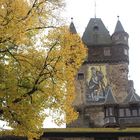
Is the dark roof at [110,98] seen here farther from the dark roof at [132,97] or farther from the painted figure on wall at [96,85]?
the painted figure on wall at [96,85]

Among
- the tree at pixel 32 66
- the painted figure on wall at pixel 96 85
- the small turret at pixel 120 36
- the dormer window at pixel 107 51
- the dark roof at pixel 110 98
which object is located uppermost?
the small turret at pixel 120 36

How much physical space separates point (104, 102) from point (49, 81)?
153ft

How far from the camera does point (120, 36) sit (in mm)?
73312

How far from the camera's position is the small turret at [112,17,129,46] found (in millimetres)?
73106

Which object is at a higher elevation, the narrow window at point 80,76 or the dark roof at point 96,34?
the dark roof at point 96,34

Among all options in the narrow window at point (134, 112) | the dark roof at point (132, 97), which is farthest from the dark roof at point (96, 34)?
the narrow window at point (134, 112)

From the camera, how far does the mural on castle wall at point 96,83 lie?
67.2 meters

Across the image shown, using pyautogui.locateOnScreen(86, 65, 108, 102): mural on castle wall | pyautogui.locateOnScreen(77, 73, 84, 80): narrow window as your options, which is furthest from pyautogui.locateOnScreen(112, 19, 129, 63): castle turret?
pyautogui.locateOnScreen(77, 73, 84, 80): narrow window

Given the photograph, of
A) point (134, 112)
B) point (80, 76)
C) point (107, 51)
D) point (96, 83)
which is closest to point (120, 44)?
point (107, 51)

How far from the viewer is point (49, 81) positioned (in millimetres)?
18625

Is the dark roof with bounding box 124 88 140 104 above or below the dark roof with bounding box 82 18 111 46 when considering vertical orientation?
below

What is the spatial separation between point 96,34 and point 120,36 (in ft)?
13.8

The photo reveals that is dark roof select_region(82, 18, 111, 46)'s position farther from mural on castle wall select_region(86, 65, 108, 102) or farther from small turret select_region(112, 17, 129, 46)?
mural on castle wall select_region(86, 65, 108, 102)

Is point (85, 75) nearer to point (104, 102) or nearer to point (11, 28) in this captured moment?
point (104, 102)
